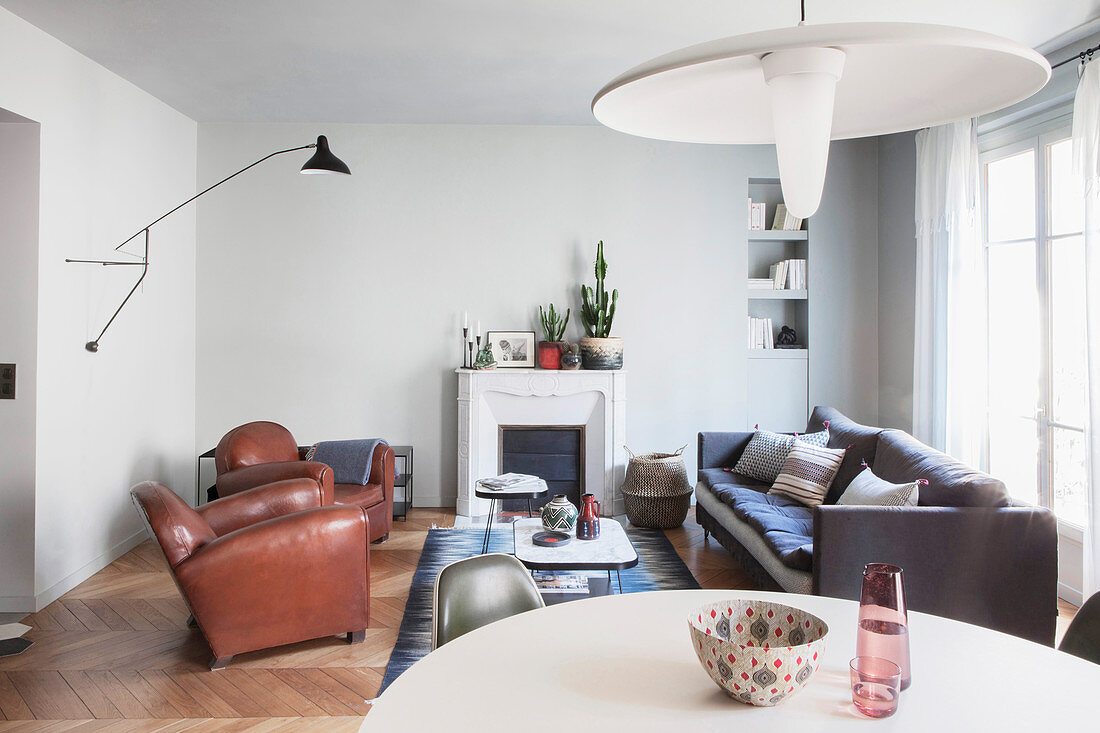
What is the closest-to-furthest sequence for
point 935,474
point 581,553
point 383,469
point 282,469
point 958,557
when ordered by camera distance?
1. point 958,557
2. point 935,474
3. point 581,553
4. point 282,469
5. point 383,469

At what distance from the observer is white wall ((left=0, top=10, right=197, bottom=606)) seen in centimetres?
365

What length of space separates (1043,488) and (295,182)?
5.07 metres

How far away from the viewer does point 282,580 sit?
289 cm

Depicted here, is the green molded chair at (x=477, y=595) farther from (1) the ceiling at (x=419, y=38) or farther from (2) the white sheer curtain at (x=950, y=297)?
(2) the white sheer curtain at (x=950, y=297)

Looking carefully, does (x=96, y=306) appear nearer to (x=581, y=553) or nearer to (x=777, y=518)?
(x=581, y=553)

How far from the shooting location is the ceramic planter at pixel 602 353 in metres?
5.26

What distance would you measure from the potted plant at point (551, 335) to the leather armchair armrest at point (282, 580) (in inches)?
97.9

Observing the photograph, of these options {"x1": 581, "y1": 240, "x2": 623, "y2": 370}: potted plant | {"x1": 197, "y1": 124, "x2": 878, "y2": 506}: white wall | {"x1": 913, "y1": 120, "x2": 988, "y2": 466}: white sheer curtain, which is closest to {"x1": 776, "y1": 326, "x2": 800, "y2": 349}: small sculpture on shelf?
{"x1": 197, "y1": 124, "x2": 878, "y2": 506}: white wall

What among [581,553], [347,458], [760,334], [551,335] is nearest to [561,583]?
[581,553]

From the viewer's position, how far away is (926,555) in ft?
8.85

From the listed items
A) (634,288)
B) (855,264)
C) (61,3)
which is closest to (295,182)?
(61,3)

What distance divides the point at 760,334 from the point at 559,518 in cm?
290

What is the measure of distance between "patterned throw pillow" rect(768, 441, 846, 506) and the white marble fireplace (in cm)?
138

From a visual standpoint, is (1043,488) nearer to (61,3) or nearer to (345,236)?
(345,236)
